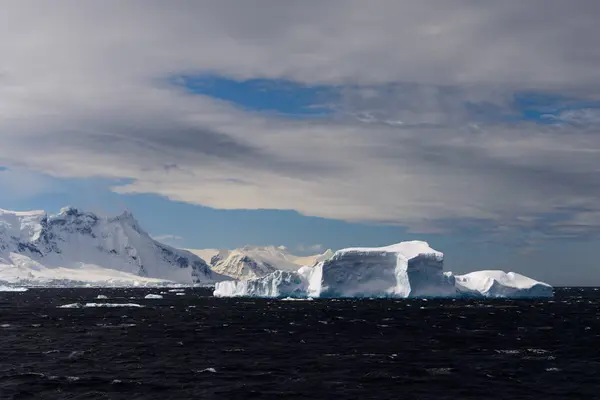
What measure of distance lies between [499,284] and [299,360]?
117636 millimetres

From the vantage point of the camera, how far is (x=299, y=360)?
4491cm

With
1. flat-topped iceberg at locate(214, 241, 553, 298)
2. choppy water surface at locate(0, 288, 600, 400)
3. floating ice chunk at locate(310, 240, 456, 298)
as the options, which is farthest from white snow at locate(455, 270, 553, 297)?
choppy water surface at locate(0, 288, 600, 400)

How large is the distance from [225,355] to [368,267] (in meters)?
86.1

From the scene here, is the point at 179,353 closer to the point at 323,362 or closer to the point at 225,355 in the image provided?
the point at 225,355

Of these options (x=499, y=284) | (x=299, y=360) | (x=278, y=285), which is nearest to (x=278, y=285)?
(x=278, y=285)

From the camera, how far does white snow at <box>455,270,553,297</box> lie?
A: 152 m

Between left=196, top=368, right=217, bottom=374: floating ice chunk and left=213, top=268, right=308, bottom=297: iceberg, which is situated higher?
left=213, top=268, right=308, bottom=297: iceberg

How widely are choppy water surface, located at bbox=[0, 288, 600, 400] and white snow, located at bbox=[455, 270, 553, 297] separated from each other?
77.3 m

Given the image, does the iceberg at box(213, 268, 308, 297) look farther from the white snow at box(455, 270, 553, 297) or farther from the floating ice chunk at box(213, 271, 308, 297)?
the white snow at box(455, 270, 553, 297)

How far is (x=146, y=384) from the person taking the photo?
3553 cm

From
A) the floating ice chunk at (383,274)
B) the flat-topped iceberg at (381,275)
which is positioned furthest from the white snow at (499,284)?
the flat-topped iceberg at (381,275)

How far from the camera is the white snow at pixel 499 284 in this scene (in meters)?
152

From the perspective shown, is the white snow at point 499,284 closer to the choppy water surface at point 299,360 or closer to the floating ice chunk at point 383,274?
the floating ice chunk at point 383,274

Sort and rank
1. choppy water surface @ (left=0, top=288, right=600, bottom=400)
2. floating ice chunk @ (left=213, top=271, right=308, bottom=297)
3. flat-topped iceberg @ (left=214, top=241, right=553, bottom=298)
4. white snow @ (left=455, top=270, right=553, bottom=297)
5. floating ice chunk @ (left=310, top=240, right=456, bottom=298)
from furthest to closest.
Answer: white snow @ (left=455, top=270, right=553, bottom=297) → floating ice chunk @ (left=213, top=271, right=308, bottom=297) → floating ice chunk @ (left=310, top=240, right=456, bottom=298) → flat-topped iceberg @ (left=214, top=241, right=553, bottom=298) → choppy water surface @ (left=0, top=288, right=600, bottom=400)
